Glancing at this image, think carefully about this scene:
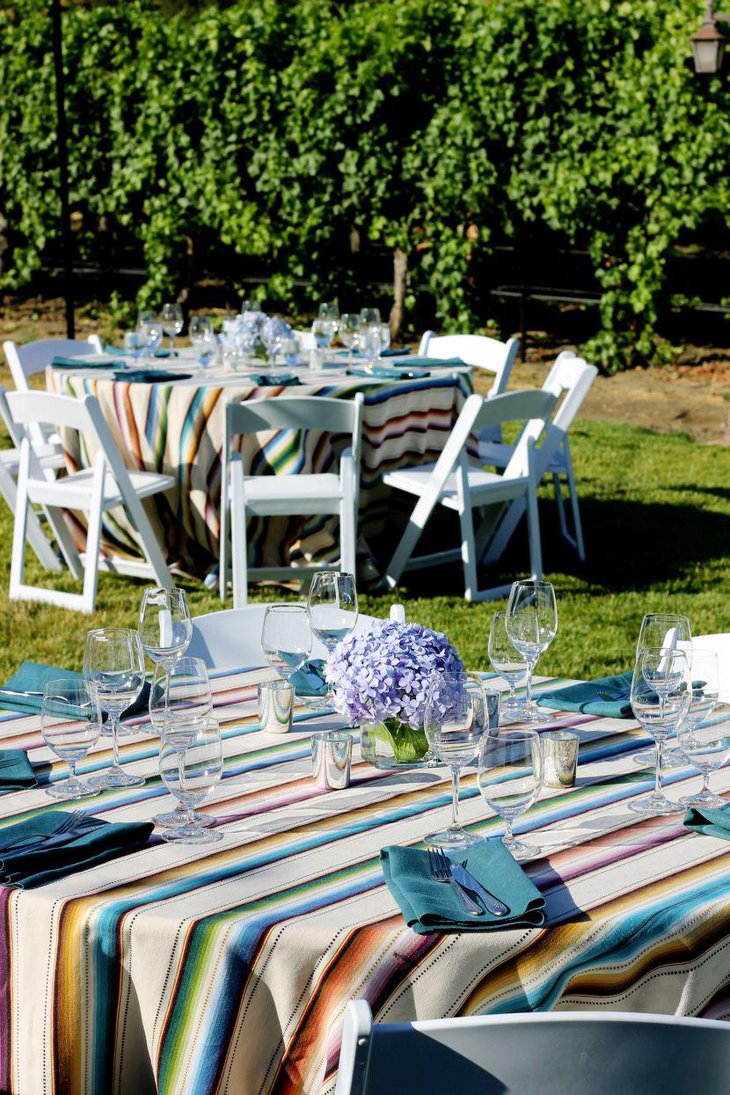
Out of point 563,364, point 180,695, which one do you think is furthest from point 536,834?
point 563,364

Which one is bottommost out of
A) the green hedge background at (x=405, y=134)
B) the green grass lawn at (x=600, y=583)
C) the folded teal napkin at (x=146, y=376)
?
the green grass lawn at (x=600, y=583)

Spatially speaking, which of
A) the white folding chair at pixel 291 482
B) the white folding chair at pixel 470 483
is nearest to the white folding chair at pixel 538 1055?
the white folding chair at pixel 291 482

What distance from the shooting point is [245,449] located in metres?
6.38

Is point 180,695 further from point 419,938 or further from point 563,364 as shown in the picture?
point 563,364

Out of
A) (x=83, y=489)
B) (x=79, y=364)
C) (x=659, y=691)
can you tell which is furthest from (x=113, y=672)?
(x=79, y=364)

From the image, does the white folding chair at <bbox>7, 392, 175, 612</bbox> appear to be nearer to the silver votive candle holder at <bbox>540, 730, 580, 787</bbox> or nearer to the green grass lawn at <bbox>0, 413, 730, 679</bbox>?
the green grass lawn at <bbox>0, 413, 730, 679</bbox>

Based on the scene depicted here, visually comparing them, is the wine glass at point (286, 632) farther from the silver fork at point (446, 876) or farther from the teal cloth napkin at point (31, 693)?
the silver fork at point (446, 876)

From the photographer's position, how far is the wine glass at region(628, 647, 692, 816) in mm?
2322

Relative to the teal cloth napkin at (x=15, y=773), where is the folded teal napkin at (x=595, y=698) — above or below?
below

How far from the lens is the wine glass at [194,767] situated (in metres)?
2.08

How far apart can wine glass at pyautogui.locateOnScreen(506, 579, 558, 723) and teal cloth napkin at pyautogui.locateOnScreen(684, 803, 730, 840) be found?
0.56 m

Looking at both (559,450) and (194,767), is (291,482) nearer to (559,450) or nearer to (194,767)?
(559,450)

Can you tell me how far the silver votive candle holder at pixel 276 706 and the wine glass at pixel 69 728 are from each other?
379 mm

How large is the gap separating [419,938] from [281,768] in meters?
0.68
